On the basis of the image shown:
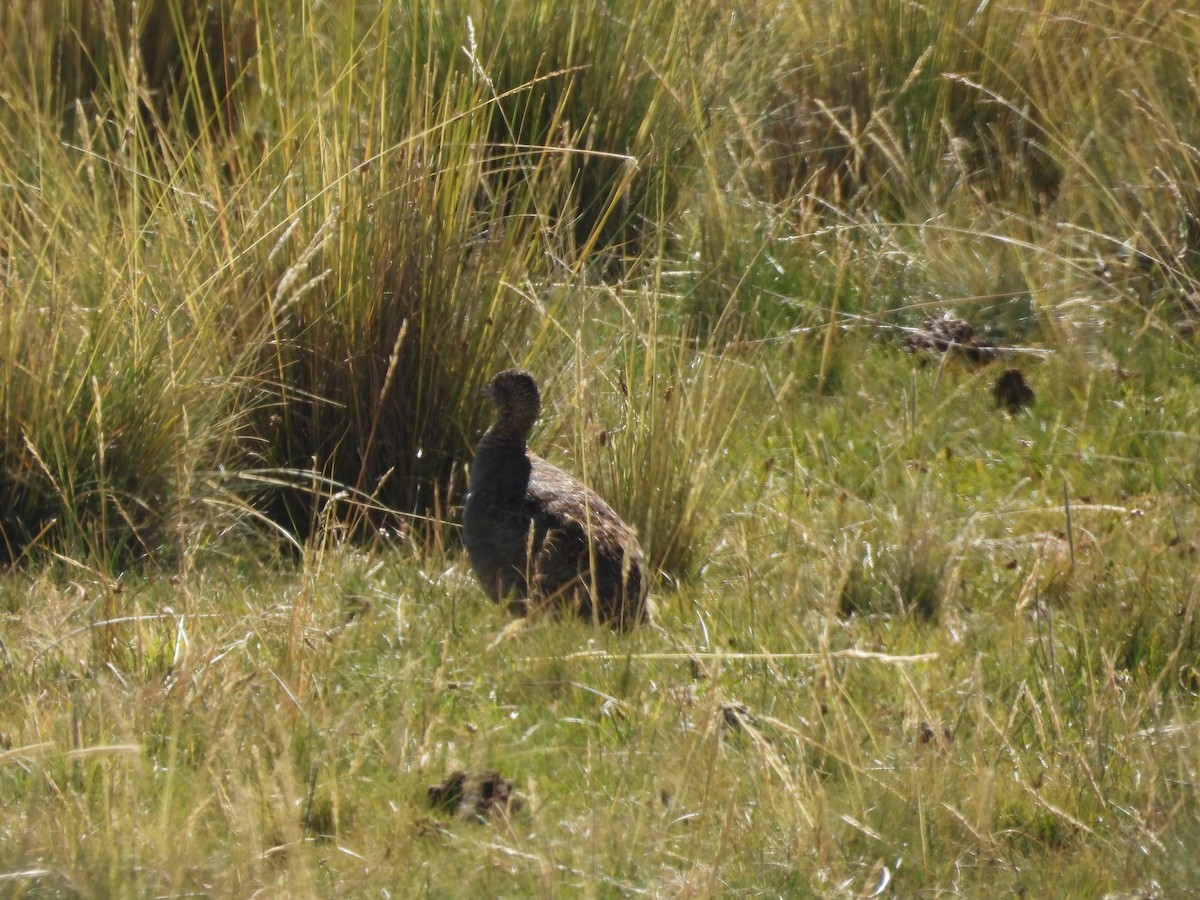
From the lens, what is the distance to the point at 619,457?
5.20 m

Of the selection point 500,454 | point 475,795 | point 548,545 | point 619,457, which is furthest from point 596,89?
point 475,795

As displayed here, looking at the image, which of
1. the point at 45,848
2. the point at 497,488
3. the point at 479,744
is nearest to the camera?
the point at 45,848

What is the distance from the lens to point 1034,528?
17.6 ft

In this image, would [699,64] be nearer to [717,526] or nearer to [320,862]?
Result: [717,526]

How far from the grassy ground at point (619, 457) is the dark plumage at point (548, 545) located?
0.12 metres

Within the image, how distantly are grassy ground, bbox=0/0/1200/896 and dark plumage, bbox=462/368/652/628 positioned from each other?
0.38 ft

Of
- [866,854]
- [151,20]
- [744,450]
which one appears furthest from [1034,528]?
[151,20]

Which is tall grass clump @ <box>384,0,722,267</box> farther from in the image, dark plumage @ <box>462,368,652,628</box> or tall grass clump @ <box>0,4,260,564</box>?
dark plumage @ <box>462,368,652,628</box>

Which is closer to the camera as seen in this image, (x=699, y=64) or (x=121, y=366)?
(x=121, y=366)

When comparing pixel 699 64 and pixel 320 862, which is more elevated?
pixel 699 64

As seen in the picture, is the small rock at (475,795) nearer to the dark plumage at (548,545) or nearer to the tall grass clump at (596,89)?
the dark plumage at (548,545)

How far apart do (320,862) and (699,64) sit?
4.92m

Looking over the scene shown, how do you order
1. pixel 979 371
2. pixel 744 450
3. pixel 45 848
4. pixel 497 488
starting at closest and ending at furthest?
pixel 45 848, pixel 497 488, pixel 744 450, pixel 979 371

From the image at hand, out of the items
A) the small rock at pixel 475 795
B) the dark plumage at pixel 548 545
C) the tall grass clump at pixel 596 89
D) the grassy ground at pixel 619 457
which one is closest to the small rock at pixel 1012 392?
the grassy ground at pixel 619 457
